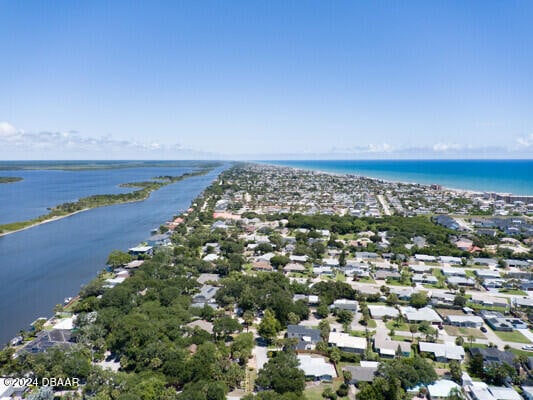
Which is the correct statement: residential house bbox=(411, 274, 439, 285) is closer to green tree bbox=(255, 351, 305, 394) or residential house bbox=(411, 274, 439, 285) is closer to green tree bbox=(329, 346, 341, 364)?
green tree bbox=(329, 346, 341, 364)

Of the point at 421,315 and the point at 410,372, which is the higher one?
the point at 410,372

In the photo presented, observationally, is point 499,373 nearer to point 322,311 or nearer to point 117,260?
point 322,311

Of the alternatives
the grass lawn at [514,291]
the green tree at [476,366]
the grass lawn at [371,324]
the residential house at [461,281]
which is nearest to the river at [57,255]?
the grass lawn at [371,324]

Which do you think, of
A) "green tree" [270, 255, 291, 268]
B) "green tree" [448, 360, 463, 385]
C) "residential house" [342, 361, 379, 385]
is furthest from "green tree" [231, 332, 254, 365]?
"green tree" [270, 255, 291, 268]

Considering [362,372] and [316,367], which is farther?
[316,367]

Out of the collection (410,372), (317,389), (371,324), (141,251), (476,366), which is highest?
(410,372)

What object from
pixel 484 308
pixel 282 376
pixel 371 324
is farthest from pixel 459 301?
pixel 282 376

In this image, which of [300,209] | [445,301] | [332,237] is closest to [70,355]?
[445,301]
